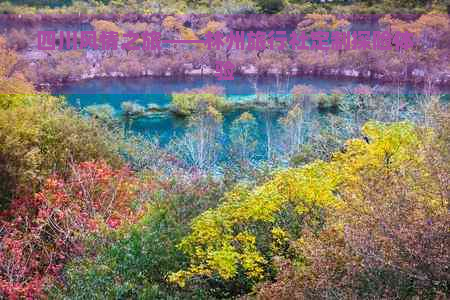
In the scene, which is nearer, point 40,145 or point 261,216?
point 261,216

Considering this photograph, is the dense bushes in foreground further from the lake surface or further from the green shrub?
the lake surface

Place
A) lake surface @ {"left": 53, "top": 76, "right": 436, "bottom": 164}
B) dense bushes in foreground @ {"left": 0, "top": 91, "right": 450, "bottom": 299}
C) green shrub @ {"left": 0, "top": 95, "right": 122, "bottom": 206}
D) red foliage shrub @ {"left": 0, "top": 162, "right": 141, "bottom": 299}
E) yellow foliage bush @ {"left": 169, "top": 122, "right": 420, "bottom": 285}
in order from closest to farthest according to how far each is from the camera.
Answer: dense bushes in foreground @ {"left": 0, "top": 91, "right": 450, "bottom": 299}
yellow foliage bush @ {"left": 169, "top": 122, "right": 420, "bottom": 285}
red foliage shrub @ {"left": 0, "top": 162, "right": 141, "bottom": 299}
green shrub @ {"left": 0, "top": 95, "right": 122, "bottom": 206}
lake surface @ {"left": 53, "top": 76, "right": 436, "bottom": 164}

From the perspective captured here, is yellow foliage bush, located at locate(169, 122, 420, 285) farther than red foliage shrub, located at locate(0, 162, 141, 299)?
No

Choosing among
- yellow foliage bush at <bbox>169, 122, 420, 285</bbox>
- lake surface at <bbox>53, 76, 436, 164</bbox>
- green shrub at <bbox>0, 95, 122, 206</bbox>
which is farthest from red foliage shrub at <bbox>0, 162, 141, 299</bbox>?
lake surface at <bbox>53, 76, 436, 164</bbox>

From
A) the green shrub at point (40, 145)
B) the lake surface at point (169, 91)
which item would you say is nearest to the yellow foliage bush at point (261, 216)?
the green shrub at point (40, 145)

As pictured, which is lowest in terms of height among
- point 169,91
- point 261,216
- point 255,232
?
point 169,91

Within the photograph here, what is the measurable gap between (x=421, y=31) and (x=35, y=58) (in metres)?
12.0

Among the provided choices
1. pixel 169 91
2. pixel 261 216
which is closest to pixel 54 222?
pixel 261 216

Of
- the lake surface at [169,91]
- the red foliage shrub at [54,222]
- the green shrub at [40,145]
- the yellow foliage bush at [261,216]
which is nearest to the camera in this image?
the yellow foliage bush at [261,216]

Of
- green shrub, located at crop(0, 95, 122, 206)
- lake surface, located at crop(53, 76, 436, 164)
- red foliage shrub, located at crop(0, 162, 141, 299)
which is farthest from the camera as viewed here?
lake surface, located at crop(53, 76, 436, 164)

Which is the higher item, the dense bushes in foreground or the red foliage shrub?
the dense bushes in foreground

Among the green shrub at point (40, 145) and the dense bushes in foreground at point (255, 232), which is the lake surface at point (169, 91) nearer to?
the green shrub at point (40, 145)

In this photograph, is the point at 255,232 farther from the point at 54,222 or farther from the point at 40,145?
the point at 40,145

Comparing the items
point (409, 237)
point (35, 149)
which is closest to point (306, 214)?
point (409, 237)
